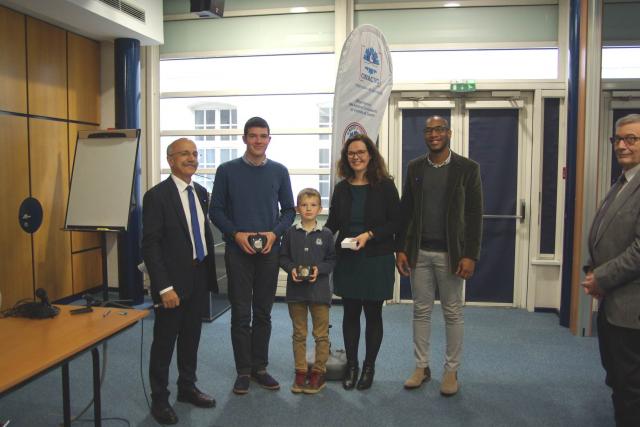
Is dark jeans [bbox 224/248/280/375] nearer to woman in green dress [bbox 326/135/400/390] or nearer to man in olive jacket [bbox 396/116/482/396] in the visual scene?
woman in green dress [bbox 326/135/400/390]

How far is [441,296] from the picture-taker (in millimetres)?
2844

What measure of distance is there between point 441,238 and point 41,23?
4.00 m

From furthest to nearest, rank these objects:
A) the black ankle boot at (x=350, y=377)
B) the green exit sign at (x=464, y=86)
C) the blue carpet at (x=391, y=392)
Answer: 1. the green exit sign at (x=464, y=86)
2. the black ankle boot at (x=350, y=377)
3. the blue carpet at (x=391, y=392)

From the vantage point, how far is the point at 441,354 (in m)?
3.55

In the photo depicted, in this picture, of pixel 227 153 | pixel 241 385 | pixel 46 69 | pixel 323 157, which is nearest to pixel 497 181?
pixel 323 157

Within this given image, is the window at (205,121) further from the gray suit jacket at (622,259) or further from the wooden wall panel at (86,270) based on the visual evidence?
the gray suit jacket at (622,259)

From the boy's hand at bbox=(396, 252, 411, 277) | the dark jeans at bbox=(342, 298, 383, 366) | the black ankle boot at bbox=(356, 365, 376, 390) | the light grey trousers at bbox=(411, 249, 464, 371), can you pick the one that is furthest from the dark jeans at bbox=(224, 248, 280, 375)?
the light grey trousers at bbox=(411, 249, 464, 371)

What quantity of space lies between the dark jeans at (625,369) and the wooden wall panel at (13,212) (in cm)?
423

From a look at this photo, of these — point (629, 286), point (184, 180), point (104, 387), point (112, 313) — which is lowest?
point (104, 387)

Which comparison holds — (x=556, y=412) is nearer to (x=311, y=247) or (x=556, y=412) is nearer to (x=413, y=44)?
(x=311, y=247)

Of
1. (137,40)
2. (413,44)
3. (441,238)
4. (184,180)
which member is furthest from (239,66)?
(441,238)

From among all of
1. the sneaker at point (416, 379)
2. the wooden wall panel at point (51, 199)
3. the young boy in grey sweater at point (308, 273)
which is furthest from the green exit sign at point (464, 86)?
the wooden wall panel at point (51, 199)

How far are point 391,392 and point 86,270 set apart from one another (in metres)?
3.57

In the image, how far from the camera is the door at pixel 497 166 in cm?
472
